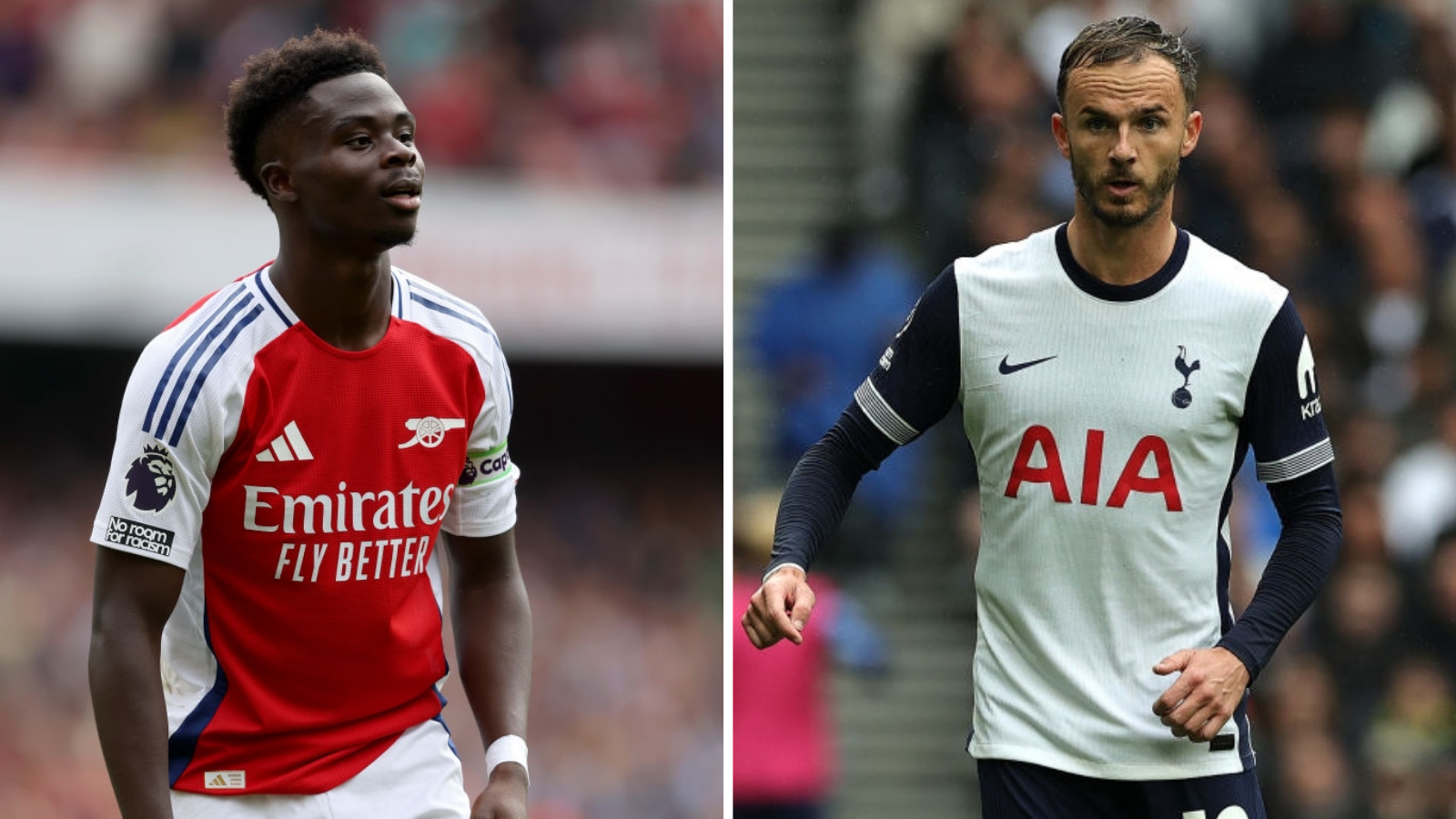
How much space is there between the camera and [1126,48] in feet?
14.2

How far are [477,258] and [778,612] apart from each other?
14216mm

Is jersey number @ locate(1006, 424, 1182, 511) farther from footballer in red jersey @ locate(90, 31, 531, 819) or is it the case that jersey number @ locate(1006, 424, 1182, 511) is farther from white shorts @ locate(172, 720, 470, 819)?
white shorts @ locate(172, 720, 470, 819)

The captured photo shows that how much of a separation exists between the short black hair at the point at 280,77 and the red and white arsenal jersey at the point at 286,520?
1.01 ft

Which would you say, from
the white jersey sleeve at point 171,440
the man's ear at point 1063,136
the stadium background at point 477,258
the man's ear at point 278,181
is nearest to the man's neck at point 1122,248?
the man's ear at point 1063,136

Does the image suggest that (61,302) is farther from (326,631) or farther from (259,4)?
(326,631)

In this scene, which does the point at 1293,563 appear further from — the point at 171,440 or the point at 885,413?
the point at 171,440

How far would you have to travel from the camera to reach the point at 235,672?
432 cm

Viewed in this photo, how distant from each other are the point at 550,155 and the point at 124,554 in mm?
14795

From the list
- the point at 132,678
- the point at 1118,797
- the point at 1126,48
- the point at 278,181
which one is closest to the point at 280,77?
the point at 278,181

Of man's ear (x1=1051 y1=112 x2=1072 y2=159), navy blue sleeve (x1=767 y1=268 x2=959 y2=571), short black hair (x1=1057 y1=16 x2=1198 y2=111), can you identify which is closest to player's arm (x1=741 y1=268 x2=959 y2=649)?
navy blue sleeve (x1=767 y1=268 x2=959 y2=571)

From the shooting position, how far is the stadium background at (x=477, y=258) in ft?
55.4

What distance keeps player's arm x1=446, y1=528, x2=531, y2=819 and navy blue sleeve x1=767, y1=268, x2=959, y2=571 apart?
0.64 m

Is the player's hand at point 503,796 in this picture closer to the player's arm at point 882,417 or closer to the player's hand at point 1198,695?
the player's arm at point 882,417

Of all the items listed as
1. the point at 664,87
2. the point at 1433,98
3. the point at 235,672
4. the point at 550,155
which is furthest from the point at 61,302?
the point at 235,672
